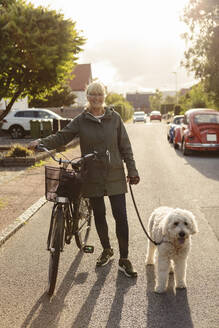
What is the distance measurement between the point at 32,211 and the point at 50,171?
324 cm

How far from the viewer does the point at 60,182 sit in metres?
3.74

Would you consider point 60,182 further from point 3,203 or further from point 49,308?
Result: point 3,203

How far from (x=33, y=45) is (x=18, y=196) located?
410 cm

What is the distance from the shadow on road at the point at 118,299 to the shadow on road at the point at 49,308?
1.33 ft

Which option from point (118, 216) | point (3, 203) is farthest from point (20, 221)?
point (118, 216)

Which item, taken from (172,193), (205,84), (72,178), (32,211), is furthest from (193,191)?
(205,84)

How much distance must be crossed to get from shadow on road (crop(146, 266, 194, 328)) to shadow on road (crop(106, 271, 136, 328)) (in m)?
0.22

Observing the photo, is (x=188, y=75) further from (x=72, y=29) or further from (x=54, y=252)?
(x=54, y=252)

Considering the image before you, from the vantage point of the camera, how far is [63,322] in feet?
10.5

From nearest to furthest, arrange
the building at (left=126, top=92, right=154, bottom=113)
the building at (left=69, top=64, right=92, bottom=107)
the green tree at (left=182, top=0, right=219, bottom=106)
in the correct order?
1. the green tree at (left=182, top=0, right=219, bottom=106)
2. the building at (left=69, top=64, right=92, bottom=107)
3. the building at (left=126, top=92, right=154, bottom=113)

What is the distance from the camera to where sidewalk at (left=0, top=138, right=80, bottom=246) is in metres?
6.06

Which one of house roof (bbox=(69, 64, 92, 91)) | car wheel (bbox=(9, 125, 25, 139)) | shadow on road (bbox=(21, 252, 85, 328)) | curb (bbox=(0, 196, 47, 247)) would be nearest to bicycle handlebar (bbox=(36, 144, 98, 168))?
shadow on road (bbox=(21, 252, 85, 328))

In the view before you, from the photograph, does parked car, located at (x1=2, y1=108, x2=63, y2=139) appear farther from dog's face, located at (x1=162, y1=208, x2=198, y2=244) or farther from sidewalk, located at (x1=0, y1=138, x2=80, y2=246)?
dog's face, located at (x1=162, y1=208, x2=198, y2=244)

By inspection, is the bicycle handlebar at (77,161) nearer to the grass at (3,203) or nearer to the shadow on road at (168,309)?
the shadow on road at (168,309)
